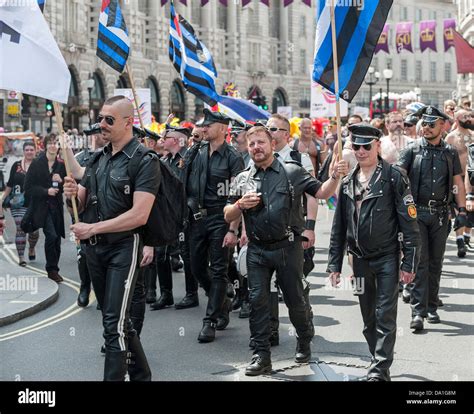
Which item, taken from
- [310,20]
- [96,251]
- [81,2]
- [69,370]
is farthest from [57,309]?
[310,20]

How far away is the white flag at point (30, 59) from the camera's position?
6.98 meters

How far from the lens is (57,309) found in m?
9.90

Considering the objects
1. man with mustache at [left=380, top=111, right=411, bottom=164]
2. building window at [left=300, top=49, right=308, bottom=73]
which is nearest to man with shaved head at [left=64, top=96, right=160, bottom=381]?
man with mustache at [left=380, top=111, right=411, bottom=164]

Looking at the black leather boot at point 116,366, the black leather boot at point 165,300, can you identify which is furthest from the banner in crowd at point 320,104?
the black leather boot at point 116,366

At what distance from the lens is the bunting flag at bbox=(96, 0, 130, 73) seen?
11570 millimetres

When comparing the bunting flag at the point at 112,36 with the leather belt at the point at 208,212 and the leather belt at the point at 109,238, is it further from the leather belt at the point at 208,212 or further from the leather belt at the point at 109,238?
the leather belt at the point at 109,238

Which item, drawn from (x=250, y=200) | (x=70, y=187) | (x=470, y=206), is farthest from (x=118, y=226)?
(x=470, y=206)

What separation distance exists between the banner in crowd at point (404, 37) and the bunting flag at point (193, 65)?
1906 inches

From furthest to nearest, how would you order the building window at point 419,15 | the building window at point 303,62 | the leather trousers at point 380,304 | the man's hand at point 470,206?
the building window at point 419,15
the building window at point 303,62
the man's hand at point 470,206
the leather trousers at point 380,304

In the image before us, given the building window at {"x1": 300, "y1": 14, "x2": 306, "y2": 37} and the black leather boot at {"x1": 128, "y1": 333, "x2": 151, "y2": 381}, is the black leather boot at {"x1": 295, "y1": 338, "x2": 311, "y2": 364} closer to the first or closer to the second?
the black leather boot at {"x1": 128, "y1": 333, "x2": 151, "y2": 381}

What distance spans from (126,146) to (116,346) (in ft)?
4.42

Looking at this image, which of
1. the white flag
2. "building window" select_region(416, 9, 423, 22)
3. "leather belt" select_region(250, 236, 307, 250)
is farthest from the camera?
"building window" select_region(416, 9, 423, 22)
